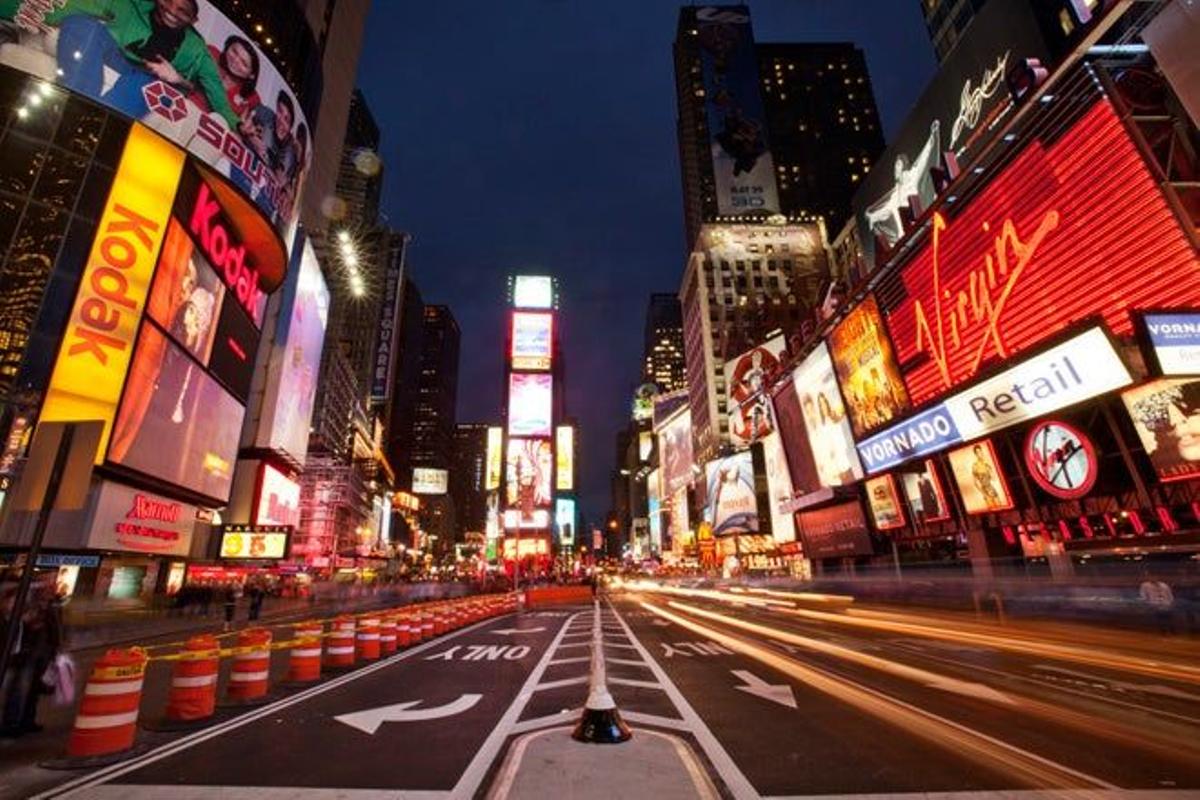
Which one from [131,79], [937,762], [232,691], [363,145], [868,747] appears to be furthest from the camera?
[363,145]

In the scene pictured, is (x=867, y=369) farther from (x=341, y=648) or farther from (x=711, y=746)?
(x=341, y=648)

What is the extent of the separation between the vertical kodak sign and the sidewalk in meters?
25.4

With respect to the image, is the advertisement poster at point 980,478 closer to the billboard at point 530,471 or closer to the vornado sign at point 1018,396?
the vornado sign at point 1018,396

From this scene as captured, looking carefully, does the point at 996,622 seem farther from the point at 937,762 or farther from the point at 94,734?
the point at 94,734

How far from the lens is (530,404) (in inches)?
2726

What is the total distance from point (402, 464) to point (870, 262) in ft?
579

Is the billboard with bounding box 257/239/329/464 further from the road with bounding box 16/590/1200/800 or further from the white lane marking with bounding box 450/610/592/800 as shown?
the white lane marking with bounding box 450/610/592/800

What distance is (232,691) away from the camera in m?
8.98

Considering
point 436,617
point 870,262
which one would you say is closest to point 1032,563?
point 870,262

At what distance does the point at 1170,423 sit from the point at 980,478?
707 cm

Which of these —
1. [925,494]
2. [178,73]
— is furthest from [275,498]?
[925,494]

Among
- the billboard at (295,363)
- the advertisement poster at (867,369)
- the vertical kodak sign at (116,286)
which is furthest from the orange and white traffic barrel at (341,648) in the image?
the billboard at (295,363)

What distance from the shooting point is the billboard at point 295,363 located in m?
45.7

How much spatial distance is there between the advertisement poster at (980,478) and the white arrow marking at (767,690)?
47.1ft
